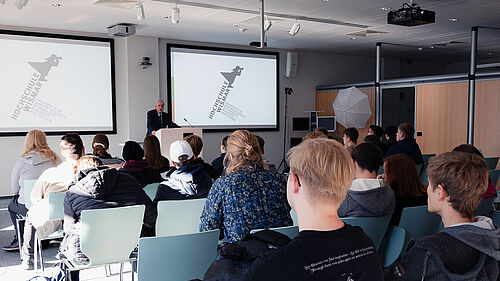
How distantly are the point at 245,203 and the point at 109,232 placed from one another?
1.13 m

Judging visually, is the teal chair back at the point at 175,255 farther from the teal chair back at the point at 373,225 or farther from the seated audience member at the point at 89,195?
the seated audience member at the point at 89,195

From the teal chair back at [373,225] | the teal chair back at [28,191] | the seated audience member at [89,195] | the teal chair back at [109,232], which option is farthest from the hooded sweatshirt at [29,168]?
the teal chair back at [373,225]

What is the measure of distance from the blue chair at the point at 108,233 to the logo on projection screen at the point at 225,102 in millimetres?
7477

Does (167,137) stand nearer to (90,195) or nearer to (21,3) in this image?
(21,3)

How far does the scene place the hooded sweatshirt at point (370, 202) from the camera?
280cm

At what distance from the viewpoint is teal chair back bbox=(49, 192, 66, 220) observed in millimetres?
3672

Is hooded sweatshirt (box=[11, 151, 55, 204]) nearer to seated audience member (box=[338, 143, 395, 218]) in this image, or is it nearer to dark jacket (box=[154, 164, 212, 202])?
dark jacket (box=[154, 164, 212, 202])

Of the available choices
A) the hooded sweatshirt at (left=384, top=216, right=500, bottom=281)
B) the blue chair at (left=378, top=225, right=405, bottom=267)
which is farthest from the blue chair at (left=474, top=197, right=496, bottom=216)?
the hooded sweatshirt at (left=384, top=216, right=500, bottom=281)

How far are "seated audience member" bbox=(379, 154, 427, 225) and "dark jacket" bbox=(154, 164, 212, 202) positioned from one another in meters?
1.42

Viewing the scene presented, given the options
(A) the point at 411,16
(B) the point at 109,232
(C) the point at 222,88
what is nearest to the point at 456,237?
(B) the point at 109,232

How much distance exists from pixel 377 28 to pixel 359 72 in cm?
439

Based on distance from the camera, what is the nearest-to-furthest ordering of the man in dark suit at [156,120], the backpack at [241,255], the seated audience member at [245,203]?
the backpack at [241,255], the seated audience member at [245,203], the man in dark suit at [156,120]

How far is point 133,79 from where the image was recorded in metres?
9.23

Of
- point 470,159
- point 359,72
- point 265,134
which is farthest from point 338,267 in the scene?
point 359,72
